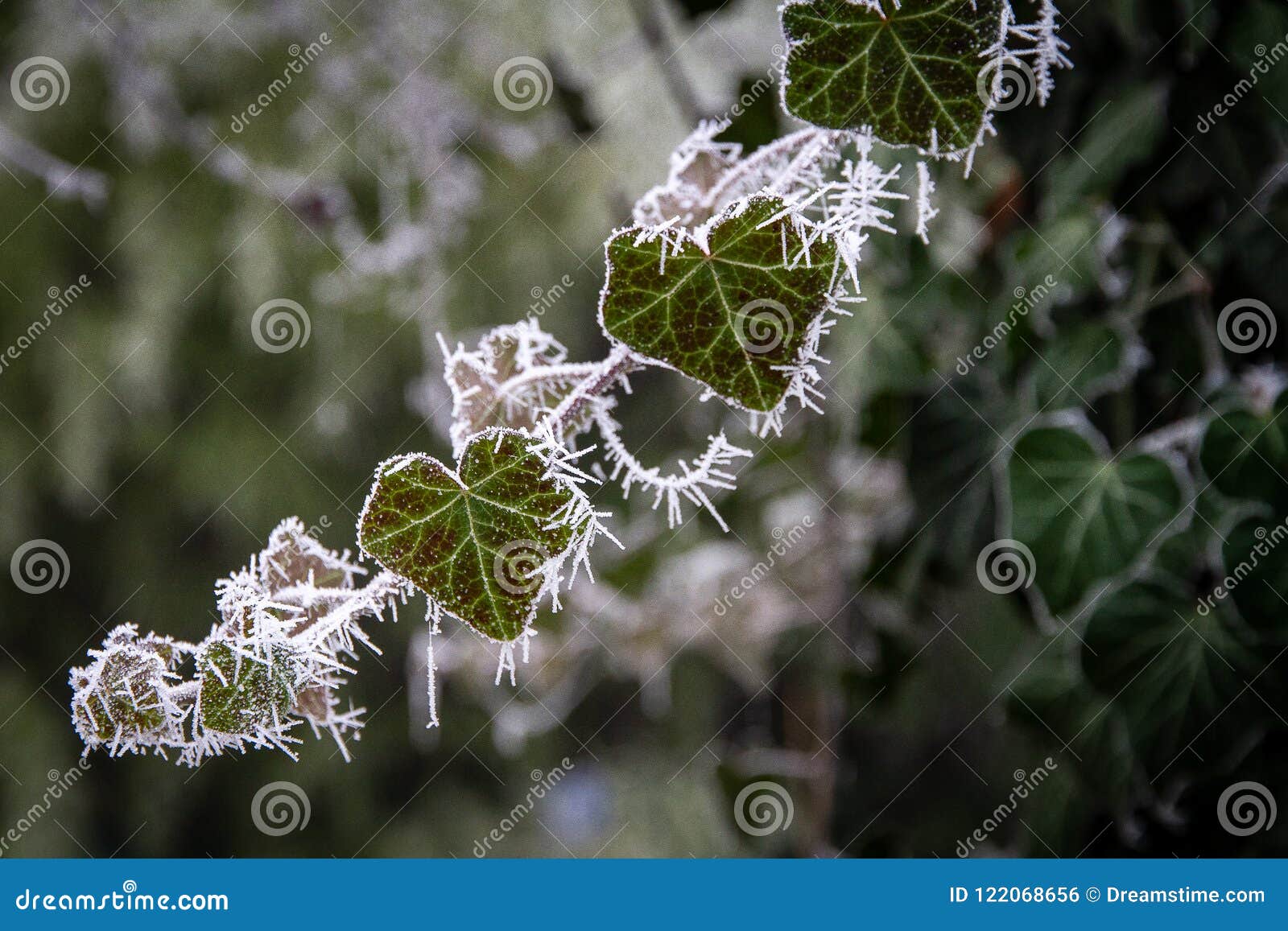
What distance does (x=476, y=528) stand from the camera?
0.17 metres

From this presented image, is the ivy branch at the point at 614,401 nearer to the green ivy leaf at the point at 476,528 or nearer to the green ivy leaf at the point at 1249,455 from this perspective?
the green ivy leaf at the point at 476,528

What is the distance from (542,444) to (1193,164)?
1.30 ft

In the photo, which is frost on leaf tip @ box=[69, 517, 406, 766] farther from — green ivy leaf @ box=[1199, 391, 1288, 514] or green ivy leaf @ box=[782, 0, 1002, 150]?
green ivy leaf @ box=[1199, 391, 1288, 514]

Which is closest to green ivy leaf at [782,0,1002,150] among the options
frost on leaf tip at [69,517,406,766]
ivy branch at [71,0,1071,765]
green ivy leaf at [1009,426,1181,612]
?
ivy branch at [71,0,1071,765]

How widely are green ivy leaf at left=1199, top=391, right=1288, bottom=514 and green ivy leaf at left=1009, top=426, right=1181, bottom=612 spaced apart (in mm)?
18

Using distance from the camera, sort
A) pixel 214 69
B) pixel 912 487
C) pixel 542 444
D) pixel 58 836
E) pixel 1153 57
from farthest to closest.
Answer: pixel 58 836, pixel 214 69, pixel 912 487, pixel 1153 57, pixel 542 444

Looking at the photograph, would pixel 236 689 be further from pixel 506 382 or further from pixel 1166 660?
pixel 1166 660

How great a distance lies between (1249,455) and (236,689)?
39 centimetres

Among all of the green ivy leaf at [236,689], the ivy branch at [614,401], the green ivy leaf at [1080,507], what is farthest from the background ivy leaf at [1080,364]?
the green ivy leaf at [236,689]

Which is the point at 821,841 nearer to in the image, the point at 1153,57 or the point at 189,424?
the point at 1153,57

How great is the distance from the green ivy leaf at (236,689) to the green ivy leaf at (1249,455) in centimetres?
37

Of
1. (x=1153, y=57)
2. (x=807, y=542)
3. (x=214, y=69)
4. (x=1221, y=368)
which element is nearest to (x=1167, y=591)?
(x=1221, y=368)

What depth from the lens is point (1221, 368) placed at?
426 millimetres

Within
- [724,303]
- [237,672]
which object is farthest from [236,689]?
[724,303]
